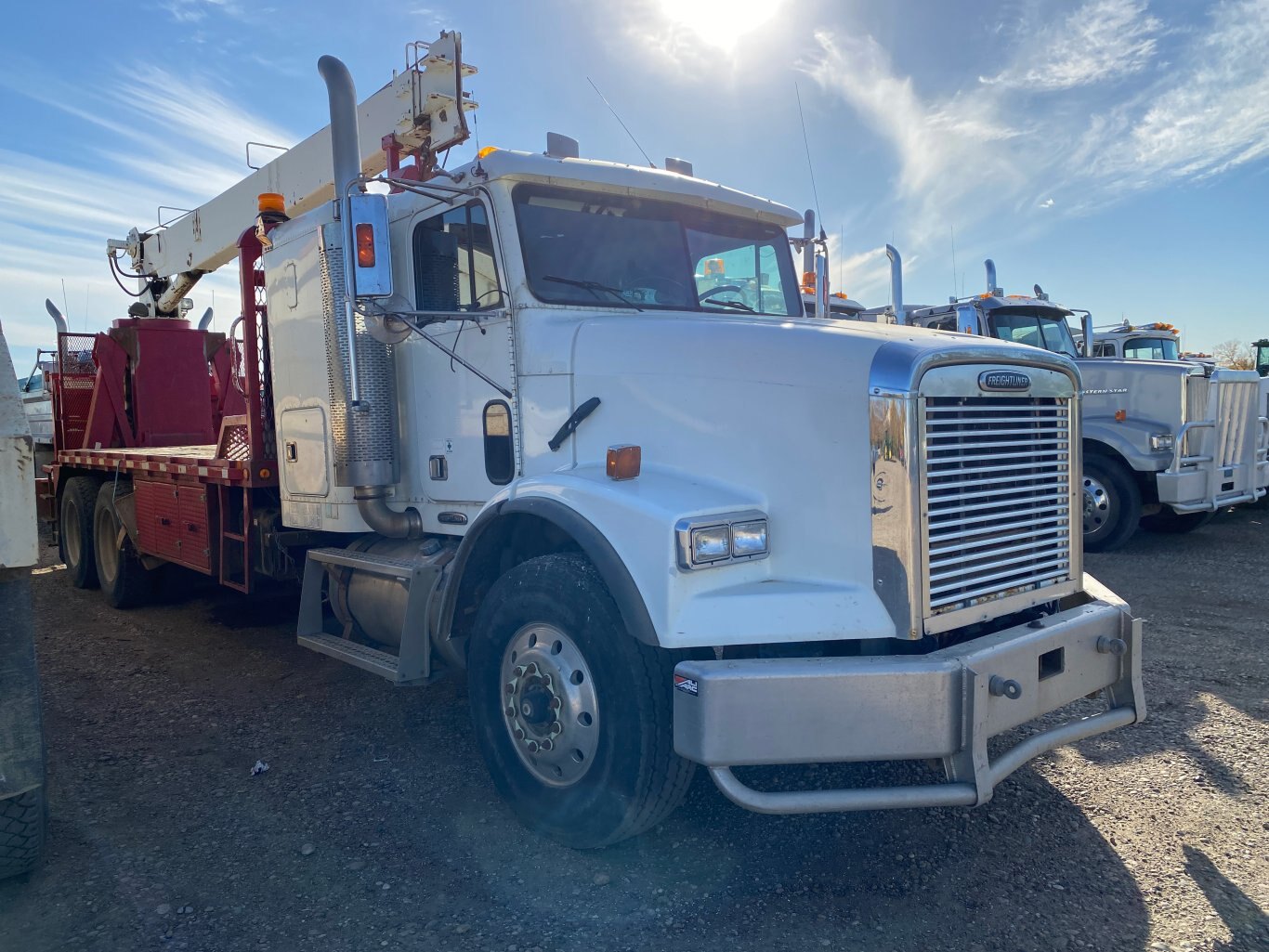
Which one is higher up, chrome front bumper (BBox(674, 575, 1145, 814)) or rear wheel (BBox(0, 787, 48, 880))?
chrome front bumper (BBox(674, 575, 1145, 814))

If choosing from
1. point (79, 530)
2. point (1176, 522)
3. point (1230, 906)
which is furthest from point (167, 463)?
point (1176, 522)

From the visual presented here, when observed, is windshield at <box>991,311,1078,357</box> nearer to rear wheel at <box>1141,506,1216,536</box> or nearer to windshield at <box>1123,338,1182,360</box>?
rear wheel at <box>1141,506,1216,536</box>

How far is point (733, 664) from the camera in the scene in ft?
8.76

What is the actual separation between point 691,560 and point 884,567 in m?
0.59

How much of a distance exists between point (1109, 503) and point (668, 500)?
7160mm

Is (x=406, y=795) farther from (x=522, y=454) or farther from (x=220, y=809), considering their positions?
(x=522, y=454)

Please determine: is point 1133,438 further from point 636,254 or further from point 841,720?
point 841,720

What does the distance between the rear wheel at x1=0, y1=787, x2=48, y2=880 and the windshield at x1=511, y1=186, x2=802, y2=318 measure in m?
2.54

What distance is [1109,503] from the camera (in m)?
8.54

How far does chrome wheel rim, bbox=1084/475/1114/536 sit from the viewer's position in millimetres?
8562

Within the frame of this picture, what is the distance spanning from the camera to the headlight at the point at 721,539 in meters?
2.73

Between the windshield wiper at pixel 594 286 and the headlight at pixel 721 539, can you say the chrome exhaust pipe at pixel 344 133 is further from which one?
the headlight at pixel 721 539

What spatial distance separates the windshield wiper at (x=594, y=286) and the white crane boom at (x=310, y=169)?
72.0 inches

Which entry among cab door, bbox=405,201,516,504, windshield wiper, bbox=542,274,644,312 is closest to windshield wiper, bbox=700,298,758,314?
windshield wiper, bbox=542,274,644,312
